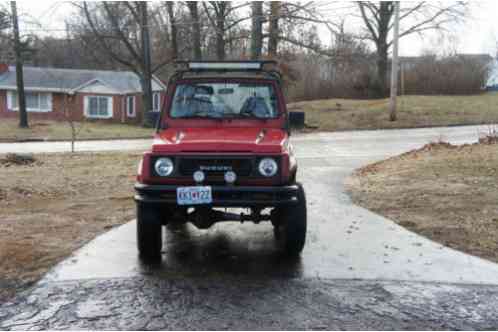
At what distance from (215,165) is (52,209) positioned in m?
4.46

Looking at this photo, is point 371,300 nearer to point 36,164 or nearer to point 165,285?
point 165,285

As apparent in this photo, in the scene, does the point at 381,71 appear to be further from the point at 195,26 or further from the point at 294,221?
the point at 294,221

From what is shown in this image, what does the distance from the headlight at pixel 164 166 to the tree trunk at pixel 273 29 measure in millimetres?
19400

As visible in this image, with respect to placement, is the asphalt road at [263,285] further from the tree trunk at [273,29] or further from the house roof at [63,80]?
the house roof at [63,80]

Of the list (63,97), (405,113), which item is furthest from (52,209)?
(63,97)

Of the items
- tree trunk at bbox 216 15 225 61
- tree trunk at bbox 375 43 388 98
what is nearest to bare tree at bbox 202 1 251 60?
tree trunk at bbox 216 15 225 61

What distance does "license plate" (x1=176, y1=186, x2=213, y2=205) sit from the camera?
5.66 m

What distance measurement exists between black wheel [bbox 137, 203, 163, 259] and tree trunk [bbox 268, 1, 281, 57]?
1939 centimetres

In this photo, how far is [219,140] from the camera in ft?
19.7

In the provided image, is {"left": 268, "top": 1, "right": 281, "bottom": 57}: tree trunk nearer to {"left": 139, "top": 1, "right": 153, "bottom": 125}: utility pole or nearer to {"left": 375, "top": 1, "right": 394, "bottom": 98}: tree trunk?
{"left": 139, "top": 1, "right": 153, "bottom": 125}: utility pole

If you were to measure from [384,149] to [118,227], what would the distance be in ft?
44.5

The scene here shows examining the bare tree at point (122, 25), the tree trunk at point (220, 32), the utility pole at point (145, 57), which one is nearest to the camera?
the tree trunk at point (220, 32)

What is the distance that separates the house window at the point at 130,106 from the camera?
47656mm

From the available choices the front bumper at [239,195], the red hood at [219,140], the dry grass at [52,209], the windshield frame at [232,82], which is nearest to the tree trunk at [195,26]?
the dry grass at [52,209]
